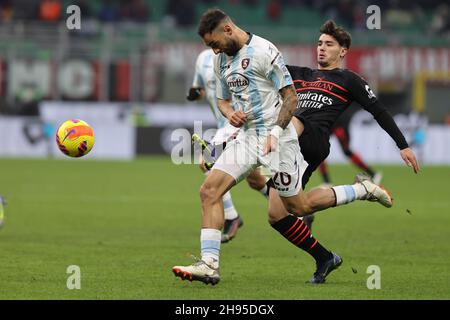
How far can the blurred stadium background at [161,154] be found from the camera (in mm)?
8484

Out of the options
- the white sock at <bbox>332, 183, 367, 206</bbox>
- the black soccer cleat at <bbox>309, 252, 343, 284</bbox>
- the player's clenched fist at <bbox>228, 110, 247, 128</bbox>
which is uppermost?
the player's clenched fist at <bbox>228, 110, 247, 128</bbox>

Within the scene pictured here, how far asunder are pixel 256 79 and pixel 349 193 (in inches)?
53.7

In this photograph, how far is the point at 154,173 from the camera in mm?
22062

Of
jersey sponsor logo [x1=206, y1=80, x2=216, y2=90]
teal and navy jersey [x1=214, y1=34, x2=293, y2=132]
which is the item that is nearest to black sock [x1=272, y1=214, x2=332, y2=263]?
teal and navy jersey [x1=214, y1=34, x2=293, y2=132]

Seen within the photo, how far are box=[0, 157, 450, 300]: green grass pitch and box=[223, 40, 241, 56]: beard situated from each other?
5.97 ft

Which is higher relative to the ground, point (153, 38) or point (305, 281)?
point (153, 38)

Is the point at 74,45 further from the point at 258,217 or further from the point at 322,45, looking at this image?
the point at 322,45

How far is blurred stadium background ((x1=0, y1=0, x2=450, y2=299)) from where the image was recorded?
8484 millimetres

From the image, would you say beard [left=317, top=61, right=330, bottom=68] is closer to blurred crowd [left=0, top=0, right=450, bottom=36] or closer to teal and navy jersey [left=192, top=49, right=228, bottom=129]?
teal and navy jersey [left=192, top=49, right=228, bottom=129]

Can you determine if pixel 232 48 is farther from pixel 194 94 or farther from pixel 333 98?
pixel 194 94

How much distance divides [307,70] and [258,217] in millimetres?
5284

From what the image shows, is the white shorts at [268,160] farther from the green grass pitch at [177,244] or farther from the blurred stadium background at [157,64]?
the blurred stadium background at [157,64]

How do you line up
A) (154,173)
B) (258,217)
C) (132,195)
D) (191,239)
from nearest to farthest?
(191,239)
(258,217)
(132,195)
(154,173)

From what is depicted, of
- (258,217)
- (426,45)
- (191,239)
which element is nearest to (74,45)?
(426,45)
